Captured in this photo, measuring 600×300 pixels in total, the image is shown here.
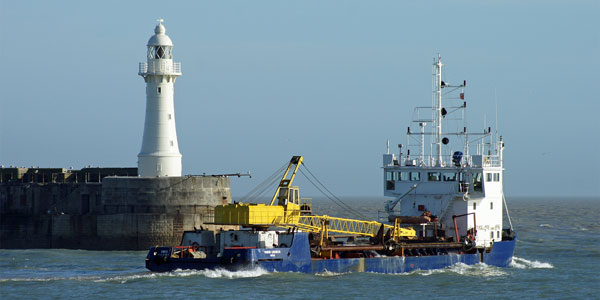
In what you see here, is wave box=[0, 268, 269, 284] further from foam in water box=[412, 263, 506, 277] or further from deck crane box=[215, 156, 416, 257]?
foam in water box=[412, 263, 506, 277]

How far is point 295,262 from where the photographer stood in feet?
139

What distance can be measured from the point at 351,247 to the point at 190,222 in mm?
18034

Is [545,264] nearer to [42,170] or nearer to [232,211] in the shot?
[232,211]

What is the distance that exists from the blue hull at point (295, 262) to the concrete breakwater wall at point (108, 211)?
47.6 ft

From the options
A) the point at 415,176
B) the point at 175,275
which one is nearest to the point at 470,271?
the point at 415,176

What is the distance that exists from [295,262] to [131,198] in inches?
818

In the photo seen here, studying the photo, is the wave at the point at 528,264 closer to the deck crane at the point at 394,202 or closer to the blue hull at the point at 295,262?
the blue hull at the point at 295,262

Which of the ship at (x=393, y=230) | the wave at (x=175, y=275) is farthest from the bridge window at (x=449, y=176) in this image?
the wave at (x=175, y=275)

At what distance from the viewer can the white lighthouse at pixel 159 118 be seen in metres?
63.2

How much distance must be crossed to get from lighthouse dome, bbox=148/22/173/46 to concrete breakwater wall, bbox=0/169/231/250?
9.09 m

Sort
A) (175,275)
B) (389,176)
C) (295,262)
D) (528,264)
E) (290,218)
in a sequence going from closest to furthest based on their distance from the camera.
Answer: (175,275) < (295,262) < (290,218) < (389,176) < (528,264)

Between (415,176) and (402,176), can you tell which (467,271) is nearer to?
(415,176)

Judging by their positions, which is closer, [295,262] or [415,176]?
Result: [295,262]

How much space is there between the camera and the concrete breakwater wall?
196 feet
